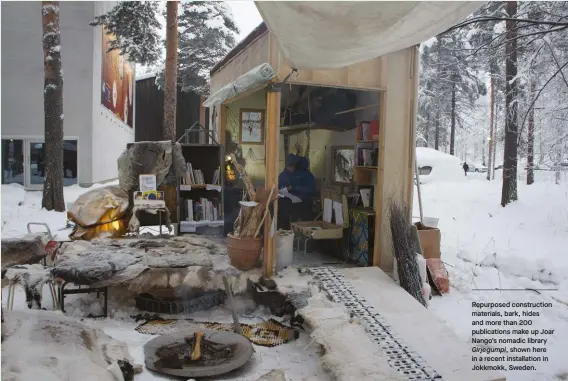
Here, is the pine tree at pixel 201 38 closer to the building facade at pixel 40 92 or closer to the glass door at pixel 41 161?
the building facade at pixel 40 92

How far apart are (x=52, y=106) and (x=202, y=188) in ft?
18.0

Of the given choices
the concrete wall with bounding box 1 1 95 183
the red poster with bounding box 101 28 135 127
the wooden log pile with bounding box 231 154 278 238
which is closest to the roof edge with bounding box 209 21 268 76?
the wooden log pile with bounding box 231 154 278 238

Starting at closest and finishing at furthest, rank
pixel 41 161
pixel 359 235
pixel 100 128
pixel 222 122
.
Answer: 1. pixel 359 235
2. pixel 222 122
3. pixel 41 161
4. pixel 100 128

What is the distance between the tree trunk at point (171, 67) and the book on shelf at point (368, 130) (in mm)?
7208

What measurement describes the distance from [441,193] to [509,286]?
11.9m

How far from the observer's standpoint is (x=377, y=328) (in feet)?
13.8

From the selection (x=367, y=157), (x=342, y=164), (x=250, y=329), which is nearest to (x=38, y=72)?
(x=342, y=164)

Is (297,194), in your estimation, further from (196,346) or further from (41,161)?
(41,161)

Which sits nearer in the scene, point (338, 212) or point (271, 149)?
point (271, 149)

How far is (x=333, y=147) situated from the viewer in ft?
26.4

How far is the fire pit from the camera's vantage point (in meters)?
3.80

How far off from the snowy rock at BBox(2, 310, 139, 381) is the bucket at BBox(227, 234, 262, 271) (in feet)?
6.04

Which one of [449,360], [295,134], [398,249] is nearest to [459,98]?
[295,134]

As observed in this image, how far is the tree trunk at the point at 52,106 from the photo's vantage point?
10.4 meters
